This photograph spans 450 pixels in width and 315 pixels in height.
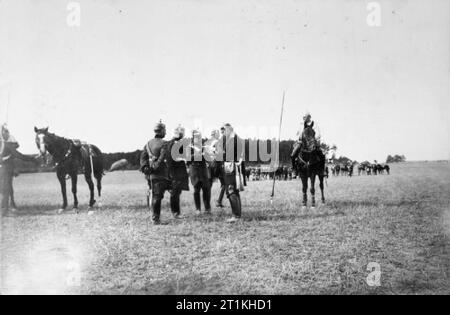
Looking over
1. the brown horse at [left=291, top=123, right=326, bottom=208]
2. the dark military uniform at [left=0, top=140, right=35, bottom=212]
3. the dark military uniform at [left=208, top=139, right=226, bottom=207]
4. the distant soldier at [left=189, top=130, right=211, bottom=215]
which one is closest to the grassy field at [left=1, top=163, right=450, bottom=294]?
the distant soldier at [left=189, top=130, right=211, bottom=215]

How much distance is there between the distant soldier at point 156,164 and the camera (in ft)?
27.6

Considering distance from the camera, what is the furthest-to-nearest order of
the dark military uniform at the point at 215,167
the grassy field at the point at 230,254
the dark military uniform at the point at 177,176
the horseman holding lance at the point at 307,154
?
1. the horseman holding lance at the point at 307,154
2. the dark military uniform at the point at 177,176
3. the dark military uniform at the point at 215,167
4. the grassy field at the point at 230,254

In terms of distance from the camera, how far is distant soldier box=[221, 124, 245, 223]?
341 inches

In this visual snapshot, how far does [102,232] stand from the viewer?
25.5 feet

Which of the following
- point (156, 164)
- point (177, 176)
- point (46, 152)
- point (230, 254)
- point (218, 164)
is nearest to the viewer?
point (230, 254)

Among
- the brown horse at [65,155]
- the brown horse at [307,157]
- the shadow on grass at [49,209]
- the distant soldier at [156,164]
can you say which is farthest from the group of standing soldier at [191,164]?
the brown horse at [65,155]

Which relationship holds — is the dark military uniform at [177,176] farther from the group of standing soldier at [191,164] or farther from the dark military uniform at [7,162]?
the dark military uniform at [7,162]

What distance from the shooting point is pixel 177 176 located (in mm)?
9852

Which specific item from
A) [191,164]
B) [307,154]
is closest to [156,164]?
[191,164]

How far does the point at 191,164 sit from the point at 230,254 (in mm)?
4416

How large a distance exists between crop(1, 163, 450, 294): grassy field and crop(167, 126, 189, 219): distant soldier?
1.87 feet

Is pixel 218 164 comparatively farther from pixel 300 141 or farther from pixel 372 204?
pixel 372 204
